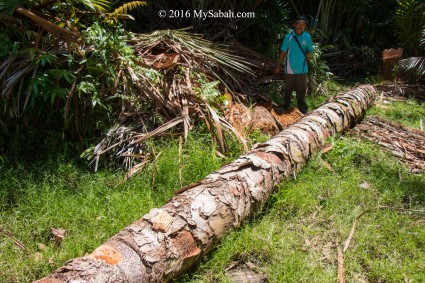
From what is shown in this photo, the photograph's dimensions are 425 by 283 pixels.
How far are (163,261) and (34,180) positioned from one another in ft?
6.13

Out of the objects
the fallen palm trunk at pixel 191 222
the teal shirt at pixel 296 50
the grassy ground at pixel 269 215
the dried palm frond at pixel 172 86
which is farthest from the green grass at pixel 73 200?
the teal shirt at pixel 296 50

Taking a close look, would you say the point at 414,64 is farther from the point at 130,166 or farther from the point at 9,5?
the point at 9,5

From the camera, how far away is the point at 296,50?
231 inches

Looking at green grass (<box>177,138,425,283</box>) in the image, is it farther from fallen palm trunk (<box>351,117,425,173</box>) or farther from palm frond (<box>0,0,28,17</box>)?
palm frond (<box>0,0,28,17</box>)

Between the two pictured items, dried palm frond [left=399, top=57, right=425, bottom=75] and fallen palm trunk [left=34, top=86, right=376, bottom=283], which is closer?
fallen palm trunk [left=34, top=86, right=376, bottom=283]

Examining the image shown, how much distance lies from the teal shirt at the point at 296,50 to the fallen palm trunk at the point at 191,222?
2.14 m

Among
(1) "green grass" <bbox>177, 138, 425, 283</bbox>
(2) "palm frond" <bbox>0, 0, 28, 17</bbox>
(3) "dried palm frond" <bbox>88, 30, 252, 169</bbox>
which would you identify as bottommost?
(1) "green grass" <bbox>177, 138, 425, 283</bbox>

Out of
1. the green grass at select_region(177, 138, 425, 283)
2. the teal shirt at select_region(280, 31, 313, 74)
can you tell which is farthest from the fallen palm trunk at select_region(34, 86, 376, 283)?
the teal shirt at select_region(280, 31, 313, 74)

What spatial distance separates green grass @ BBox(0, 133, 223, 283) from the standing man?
7.68ft

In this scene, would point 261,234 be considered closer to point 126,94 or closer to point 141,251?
→ point 141,251

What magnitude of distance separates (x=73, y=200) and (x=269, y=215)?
5.51 feet

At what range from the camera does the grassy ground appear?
2721 mm

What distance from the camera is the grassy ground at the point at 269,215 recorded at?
8.93ft

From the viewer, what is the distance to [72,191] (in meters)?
3.60
